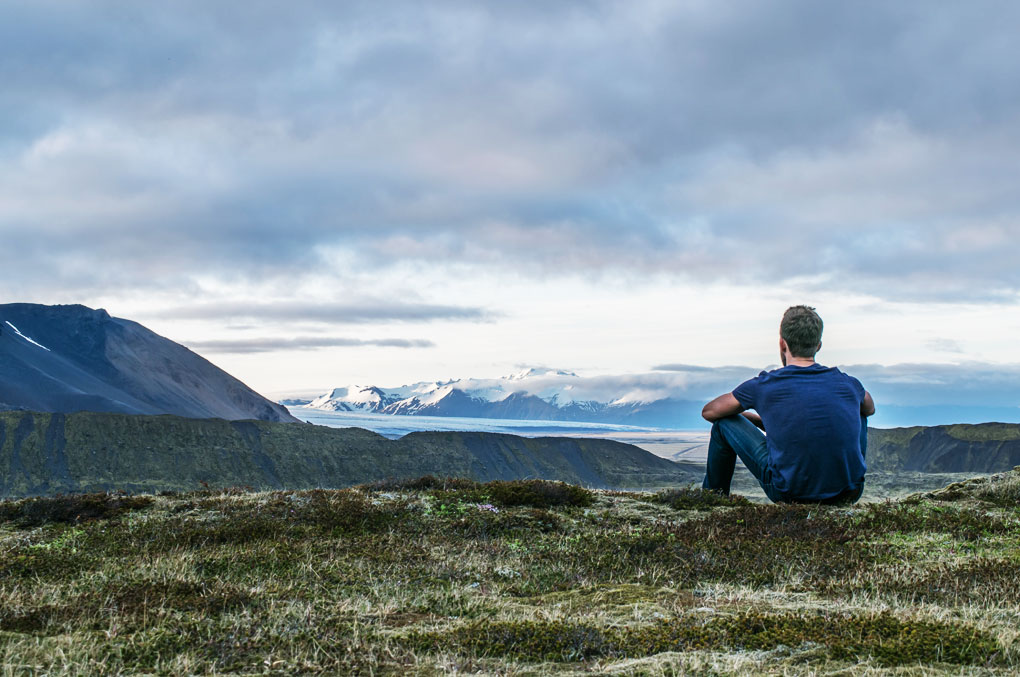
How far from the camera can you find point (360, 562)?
763cm

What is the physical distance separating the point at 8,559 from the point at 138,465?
99.7 m

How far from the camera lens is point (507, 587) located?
6.81 meters

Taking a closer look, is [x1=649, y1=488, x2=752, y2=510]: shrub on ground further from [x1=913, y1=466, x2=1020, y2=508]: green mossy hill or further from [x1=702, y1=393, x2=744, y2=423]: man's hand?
[x1=913, y1=466, x2=1020, y2=508]: green mossy hill

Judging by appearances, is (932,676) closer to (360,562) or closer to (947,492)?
(360,562)

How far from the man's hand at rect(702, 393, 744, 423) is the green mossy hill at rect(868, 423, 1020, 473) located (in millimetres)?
122177

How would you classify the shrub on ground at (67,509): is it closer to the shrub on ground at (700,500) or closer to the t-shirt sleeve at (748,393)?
the shrub on ground at (700,500)

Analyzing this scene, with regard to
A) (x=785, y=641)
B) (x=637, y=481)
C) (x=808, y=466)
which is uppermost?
(x=808, y=466)

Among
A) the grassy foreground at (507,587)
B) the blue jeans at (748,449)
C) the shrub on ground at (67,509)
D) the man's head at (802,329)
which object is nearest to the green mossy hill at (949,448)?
the blue jeans at (748,449)

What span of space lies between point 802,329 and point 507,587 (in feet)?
14.9

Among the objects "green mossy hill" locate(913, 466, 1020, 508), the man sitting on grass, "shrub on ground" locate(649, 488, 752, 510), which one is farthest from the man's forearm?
"green mossy hill" locate(913, 466, 1020, 508)

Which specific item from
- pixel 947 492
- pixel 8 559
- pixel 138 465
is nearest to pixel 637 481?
pixel 138 465

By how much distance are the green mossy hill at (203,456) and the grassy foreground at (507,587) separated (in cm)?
8096

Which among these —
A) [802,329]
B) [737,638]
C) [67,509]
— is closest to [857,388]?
[802,329]

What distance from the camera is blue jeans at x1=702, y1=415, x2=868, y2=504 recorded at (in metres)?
9.23
